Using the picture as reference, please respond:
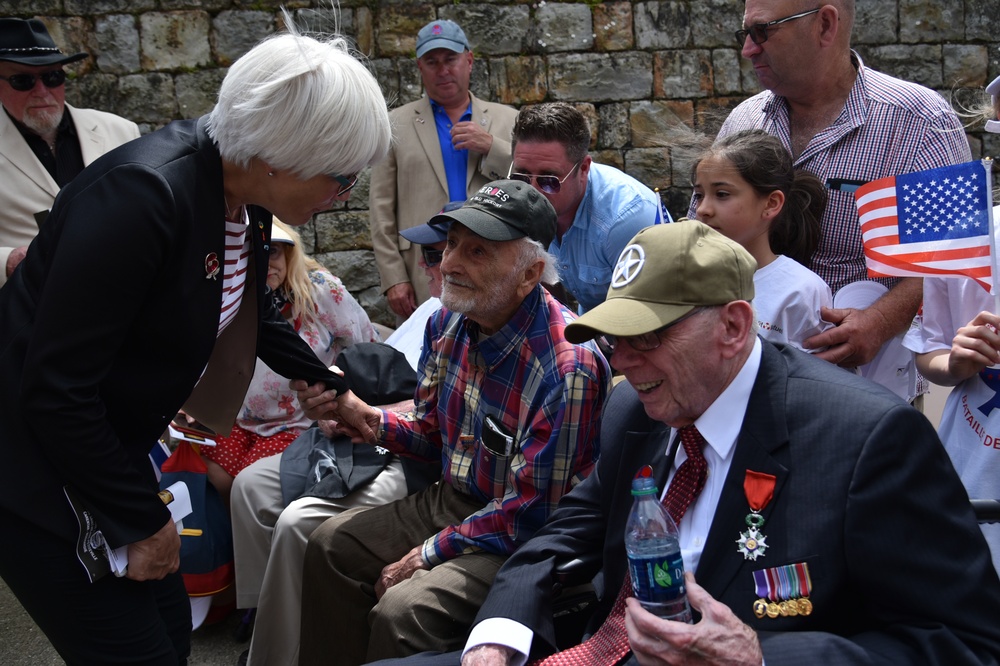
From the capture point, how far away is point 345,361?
3.78 metres

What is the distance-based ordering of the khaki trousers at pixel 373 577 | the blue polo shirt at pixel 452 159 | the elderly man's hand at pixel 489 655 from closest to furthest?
the elderly man's hand at pixel 489 655, the khaki trousers at pixel 373 577, the blue polo shirt at pixel 452 159

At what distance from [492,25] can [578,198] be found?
4240 mm

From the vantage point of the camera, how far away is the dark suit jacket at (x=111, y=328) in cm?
195

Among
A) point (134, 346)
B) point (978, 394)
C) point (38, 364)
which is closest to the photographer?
point (38, 364)

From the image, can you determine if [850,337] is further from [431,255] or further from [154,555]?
[154,555]

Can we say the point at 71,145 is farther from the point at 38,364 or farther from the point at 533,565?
the point at 533,565

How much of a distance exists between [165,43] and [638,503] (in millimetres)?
6947

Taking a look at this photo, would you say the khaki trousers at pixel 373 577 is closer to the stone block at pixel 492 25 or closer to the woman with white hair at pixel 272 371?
the woman with white hair at pixel 272 371

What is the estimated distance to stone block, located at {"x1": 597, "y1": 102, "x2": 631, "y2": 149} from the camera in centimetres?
790

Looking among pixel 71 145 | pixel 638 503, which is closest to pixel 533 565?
pixel 638 503

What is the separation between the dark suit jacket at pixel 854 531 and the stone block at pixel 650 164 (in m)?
6.17

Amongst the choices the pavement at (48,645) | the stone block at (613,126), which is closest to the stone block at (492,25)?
the stone block at (613,126)

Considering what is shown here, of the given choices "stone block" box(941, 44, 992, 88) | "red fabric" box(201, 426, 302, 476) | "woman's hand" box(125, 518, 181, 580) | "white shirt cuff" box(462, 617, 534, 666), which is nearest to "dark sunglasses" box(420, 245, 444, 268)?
"red fabric" box(201, 426, 302, 476)

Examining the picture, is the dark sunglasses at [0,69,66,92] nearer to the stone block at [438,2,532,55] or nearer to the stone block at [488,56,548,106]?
the stone block at [438,2,532,55]
